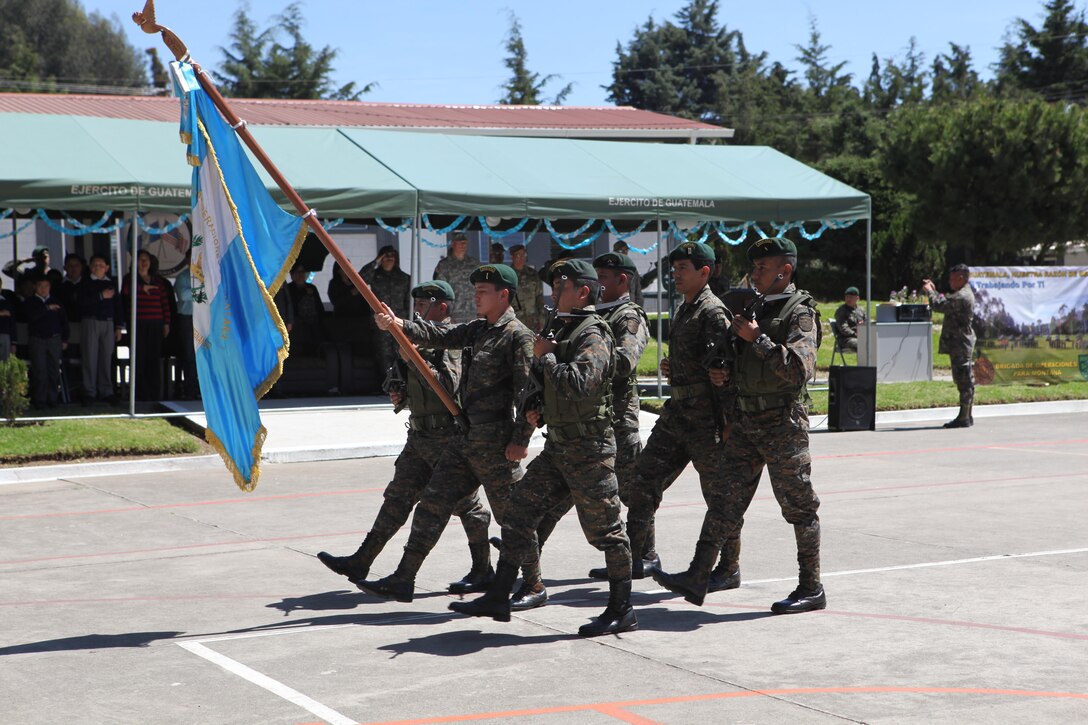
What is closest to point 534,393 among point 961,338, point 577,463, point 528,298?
point 577,463

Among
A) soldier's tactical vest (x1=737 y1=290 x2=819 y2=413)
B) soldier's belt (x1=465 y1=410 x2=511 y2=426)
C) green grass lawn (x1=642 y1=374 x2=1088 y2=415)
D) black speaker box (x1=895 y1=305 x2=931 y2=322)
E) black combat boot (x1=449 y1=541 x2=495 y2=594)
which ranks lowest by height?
black combat boot (x1=449 y1=541 x2=495 y2=594)

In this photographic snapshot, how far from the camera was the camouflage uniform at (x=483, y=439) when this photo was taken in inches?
289

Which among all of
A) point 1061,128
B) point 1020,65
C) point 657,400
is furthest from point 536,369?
point 1020,65

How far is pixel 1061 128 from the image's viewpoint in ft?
122

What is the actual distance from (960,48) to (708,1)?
1844 centimetres

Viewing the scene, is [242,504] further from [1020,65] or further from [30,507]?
[1020,65]

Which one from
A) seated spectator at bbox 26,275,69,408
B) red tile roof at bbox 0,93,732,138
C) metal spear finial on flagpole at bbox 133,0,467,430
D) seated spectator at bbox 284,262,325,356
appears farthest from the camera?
red tile roof at bbox 0,93,732,138

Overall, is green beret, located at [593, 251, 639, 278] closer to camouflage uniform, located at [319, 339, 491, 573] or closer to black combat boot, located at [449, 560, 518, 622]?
camouflage uniform, located at [319, 339, 491, 573]

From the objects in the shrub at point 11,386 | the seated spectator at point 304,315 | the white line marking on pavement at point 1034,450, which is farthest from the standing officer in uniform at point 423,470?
the seated spectator at point 304,315

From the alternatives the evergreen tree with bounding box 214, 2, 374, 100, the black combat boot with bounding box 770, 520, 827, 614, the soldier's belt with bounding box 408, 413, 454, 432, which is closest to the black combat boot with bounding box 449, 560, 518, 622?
the soldier's belt with bounding box 408, 413, 454, 432

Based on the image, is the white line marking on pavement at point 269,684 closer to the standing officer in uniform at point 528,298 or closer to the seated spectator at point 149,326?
the seated spectator at point 149,326

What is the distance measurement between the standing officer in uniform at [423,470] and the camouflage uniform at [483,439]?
7.0 inches

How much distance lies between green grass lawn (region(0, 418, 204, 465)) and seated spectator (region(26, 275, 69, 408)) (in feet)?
5.36

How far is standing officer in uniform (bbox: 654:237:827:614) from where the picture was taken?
7.32 m
